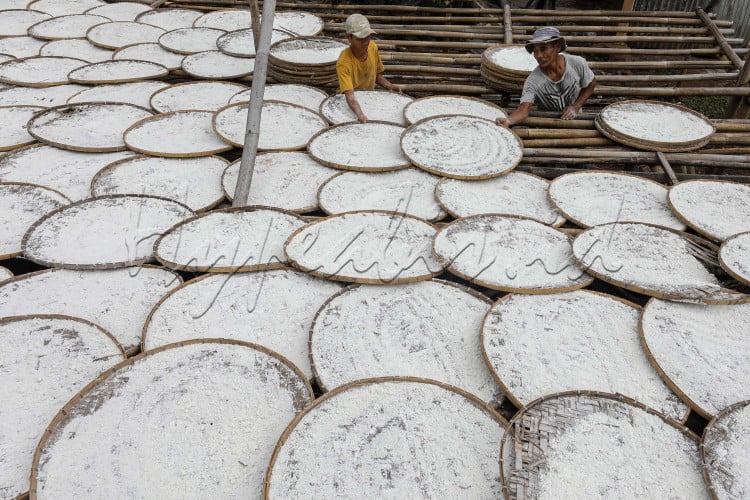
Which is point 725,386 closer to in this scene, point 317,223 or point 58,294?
point 317,223

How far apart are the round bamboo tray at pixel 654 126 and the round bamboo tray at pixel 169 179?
2407 mm

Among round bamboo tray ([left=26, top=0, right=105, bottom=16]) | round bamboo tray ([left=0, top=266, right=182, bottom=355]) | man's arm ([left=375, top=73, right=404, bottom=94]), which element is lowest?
round bamboo tray ([left=0, top=266, right=182, bottom=355])

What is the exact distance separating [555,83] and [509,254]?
1.74 m

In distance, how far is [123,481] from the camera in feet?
4.54

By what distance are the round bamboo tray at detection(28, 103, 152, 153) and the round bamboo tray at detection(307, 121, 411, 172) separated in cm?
122

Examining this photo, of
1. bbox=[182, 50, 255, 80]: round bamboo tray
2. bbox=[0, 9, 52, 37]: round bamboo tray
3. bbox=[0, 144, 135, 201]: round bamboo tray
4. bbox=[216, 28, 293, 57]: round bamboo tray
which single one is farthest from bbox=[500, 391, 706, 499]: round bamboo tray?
bbox=[0, 9, 52, 37]: round bamboo tray

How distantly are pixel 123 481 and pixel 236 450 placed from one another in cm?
30

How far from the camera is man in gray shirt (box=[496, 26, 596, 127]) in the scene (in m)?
3.17

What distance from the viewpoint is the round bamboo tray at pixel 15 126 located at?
3117 millimetres

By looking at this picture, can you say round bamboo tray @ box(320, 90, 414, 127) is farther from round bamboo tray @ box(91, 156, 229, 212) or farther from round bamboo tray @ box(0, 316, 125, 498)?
round bamboo tray @ box(0, 316, 125, 498)

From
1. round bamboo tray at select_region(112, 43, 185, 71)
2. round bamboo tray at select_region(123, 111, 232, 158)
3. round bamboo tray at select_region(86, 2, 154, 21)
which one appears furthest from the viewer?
round bamboo tray at select_region(86, 2, 154, 21)

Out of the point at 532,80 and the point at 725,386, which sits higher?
the point at 532,80

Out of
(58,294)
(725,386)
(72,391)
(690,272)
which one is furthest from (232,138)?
(725,386)

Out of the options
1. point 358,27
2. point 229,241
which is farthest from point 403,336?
point 358,27
